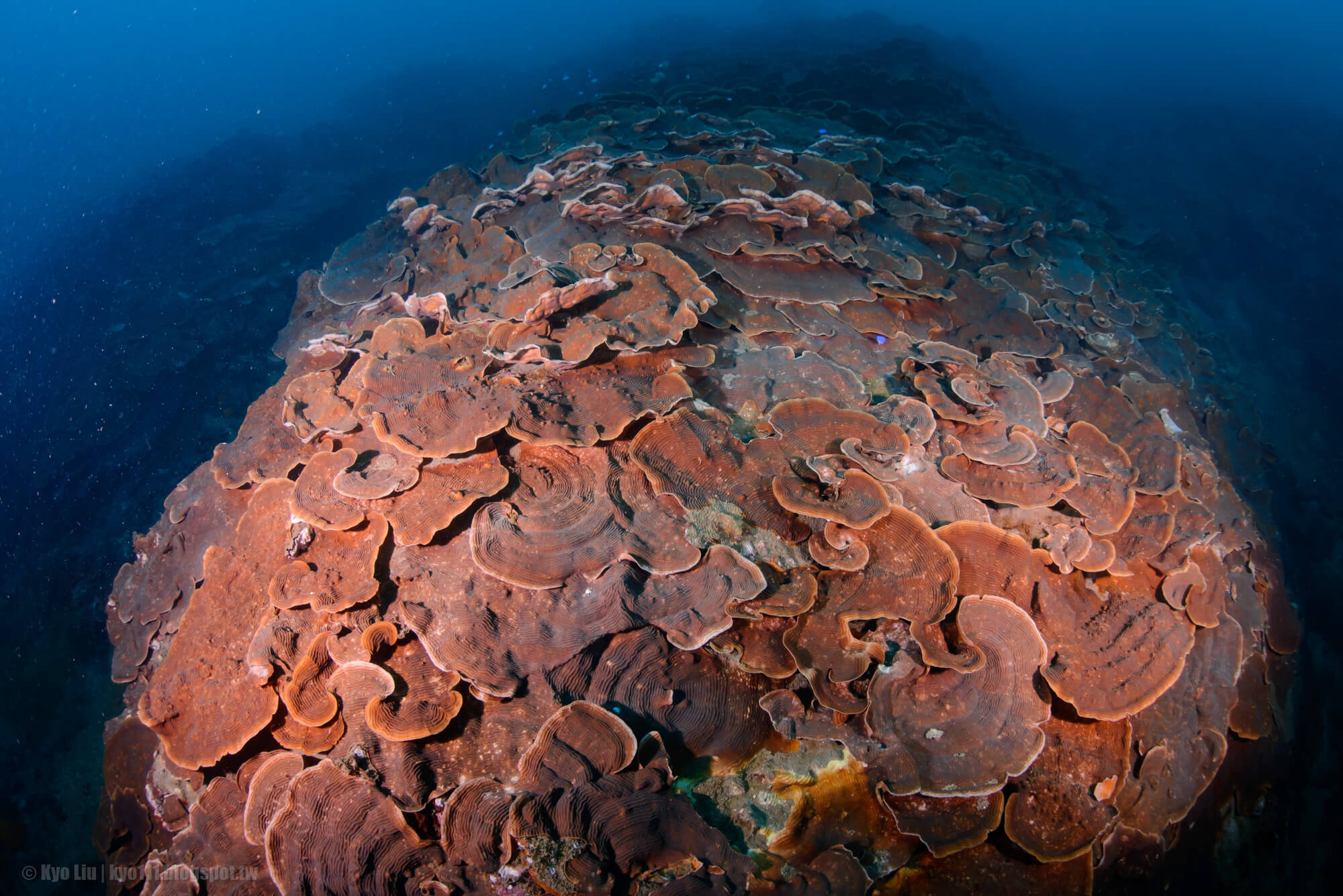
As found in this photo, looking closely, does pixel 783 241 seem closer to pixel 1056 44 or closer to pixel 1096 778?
pixel 1096 778

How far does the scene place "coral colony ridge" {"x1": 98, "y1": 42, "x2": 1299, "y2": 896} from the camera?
Answer: 297 cm

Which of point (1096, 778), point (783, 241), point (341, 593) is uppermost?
point (783, 241)

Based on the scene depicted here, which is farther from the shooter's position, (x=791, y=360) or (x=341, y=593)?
(x=791, y=360)

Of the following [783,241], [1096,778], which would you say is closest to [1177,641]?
[1096,778]

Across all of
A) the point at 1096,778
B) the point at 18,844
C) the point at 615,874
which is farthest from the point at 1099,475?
the point at 18,844

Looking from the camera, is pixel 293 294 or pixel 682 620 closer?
pixel 682 620

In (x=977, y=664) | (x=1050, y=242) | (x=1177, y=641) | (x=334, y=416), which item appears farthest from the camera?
(x=1050, y=242)

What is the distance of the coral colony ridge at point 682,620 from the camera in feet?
9.75

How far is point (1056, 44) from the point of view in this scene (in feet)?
167

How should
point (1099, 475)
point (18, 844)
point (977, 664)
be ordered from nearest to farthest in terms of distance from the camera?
point (977, 664), point (1099, 475), point (18, 844)

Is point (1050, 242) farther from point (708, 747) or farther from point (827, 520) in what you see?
point (708, 747)

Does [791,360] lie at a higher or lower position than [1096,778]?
higher

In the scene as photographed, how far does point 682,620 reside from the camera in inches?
130

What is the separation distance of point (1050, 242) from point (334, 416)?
1063 cm
